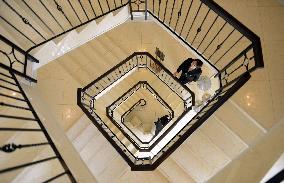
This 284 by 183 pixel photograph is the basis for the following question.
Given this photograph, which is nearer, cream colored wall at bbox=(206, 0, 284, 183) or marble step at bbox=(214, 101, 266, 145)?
marble step at bbox=(214, 101, 266, 145)

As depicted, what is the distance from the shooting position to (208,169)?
4.77 m

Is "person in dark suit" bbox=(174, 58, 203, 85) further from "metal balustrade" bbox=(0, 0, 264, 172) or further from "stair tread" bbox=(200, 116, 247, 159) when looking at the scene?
"stair tread" bbox=(200, 116, 247, 159)

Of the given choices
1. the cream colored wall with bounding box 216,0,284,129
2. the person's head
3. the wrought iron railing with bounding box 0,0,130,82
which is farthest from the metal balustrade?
the cream colored wall with bounding box 216,0,284,129

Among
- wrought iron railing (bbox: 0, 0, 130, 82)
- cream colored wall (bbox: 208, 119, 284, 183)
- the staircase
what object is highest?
wrought iron railing (bbox: 0, 0, 130, 82)

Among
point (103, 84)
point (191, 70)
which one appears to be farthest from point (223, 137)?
point (103, 84)

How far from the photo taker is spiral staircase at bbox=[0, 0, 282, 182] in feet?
12.3

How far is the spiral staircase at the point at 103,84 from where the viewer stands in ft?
12.3

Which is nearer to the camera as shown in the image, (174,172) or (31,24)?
(31,24)

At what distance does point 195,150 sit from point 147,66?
2.90m

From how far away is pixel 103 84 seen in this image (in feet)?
22.1

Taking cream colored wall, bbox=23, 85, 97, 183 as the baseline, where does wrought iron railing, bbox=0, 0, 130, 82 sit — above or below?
above

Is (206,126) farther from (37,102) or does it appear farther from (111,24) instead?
(37,102)

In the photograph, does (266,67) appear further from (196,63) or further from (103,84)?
(103,84)

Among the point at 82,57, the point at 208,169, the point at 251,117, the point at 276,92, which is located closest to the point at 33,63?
the point at 82,57
